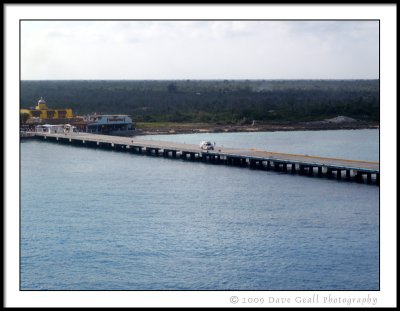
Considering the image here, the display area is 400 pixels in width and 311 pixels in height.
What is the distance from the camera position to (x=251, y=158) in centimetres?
5612

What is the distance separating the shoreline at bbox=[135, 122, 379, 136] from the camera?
291ft

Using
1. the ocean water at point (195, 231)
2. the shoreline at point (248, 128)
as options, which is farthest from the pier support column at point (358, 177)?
the shoreline at point (248, 128)

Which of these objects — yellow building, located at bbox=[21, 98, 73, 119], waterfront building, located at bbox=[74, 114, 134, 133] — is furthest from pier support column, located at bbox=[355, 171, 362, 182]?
yellow building, located at bbox=[21, 98, 73, 119]

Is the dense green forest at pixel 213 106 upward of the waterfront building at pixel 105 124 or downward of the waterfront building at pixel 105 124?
upward

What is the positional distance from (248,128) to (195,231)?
191ft

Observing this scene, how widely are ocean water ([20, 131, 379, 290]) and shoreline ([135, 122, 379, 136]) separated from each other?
1434 inches

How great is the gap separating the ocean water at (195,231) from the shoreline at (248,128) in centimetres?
3643

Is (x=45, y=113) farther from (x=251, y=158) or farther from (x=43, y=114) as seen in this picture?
(x=251, y=158)

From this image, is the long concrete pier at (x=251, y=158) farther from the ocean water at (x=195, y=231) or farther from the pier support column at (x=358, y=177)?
the ocean water at (x=195, y=231)

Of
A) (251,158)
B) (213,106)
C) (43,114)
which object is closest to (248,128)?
(213,106)

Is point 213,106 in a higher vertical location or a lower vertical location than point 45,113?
higher

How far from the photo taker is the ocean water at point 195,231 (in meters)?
26.9

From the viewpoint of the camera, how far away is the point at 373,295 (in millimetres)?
20172

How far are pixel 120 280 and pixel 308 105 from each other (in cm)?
8348
